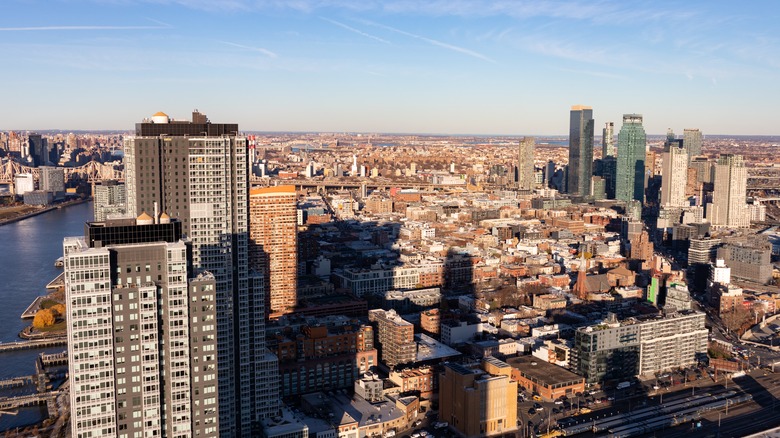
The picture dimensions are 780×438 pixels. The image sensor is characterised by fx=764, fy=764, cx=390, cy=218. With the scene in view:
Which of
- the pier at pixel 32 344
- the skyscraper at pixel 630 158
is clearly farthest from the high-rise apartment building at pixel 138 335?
the skyscraper at pixel 630 158

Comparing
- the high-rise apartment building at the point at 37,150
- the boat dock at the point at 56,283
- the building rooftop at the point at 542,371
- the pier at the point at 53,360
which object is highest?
the high-rise apartment building at the point at 37,150

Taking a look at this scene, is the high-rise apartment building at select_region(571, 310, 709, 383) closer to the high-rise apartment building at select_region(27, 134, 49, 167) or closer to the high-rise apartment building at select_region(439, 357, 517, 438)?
the high-rise apartment building at select_region(439, 357, 517, 438)

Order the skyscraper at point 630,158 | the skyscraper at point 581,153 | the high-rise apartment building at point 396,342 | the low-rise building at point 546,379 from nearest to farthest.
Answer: the low-rise building at point 546,379, the high-rise apartment building at point 396,342, the skyscraper at point 630,158, the skyscraper at point 581,153

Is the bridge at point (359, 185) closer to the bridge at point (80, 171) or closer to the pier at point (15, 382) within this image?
the bridge at point (80, 171)

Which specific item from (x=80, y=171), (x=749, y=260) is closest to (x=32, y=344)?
(x=749, y=260)

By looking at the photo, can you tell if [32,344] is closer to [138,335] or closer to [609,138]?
[138,335]

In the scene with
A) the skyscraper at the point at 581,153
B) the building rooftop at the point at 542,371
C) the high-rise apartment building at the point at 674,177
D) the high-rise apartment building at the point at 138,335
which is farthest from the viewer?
the skyscraper at the point at 581,153
